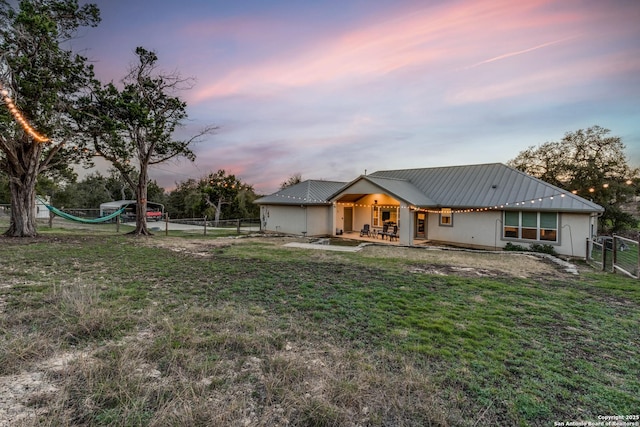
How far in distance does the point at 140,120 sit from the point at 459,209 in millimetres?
15967

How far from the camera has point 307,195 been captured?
59.8ft

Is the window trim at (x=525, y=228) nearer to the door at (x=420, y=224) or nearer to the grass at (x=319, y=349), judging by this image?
the door at (x=420, y=224)

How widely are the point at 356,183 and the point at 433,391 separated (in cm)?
1392

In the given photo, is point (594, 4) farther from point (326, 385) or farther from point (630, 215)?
point (630, 215)

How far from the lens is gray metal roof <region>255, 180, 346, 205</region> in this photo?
17.6 m

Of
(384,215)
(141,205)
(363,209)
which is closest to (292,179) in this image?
(363,209)

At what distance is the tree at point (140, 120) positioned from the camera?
12.9 meters

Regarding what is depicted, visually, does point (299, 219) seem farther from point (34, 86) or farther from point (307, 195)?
point (34, 86)

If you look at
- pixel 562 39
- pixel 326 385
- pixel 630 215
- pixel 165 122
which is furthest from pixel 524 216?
pixel 165 122

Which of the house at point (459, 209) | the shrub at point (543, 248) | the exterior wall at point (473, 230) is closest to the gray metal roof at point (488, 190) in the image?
the house at point (459, 209)

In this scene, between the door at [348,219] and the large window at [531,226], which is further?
the door at [348,219]

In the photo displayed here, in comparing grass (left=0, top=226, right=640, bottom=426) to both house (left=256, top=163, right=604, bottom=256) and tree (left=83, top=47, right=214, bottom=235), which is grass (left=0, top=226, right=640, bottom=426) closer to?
house (left=256, top=163, right=604, bottom=256)

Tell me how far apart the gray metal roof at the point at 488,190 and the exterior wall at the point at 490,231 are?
0.56 metres

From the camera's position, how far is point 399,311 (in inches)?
186
